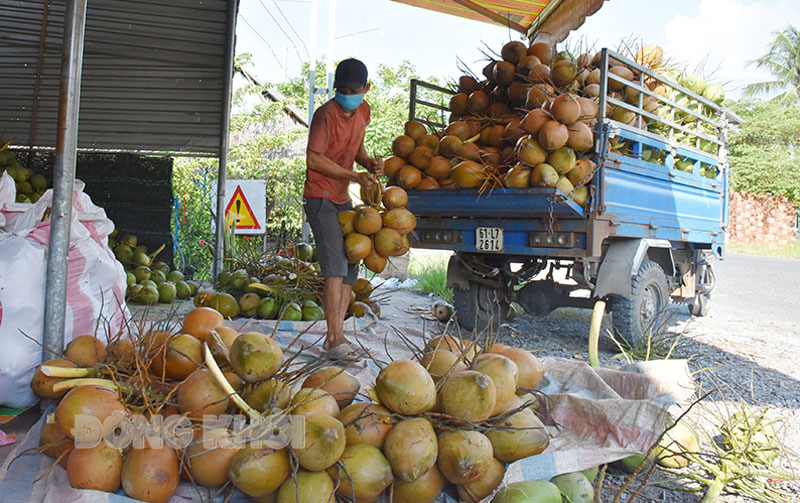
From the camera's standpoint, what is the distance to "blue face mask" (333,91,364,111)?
3701mm

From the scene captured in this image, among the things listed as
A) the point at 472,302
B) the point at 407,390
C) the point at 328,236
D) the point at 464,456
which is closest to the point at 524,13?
the point at 472,302

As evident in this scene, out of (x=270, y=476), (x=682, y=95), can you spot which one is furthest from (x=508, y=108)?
(x=270, y=476)

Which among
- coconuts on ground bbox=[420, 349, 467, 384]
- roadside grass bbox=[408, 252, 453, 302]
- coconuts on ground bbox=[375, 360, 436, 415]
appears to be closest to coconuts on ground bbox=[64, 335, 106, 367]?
coconuts on ground bbox=[375, 360, 436, 415]

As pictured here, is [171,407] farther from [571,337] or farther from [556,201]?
[571,337]

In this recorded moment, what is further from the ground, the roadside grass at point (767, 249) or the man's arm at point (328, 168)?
the roadside grass at point (767, 249)

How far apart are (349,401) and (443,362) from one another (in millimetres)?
363

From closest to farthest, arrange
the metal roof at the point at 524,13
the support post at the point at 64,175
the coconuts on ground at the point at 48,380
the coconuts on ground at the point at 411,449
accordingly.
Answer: the coconuts on ground at the point at 411,449
the coconuts on ground at the point at 48,380
the support post at the point at 64,175
the metal roof at the point at 524,13

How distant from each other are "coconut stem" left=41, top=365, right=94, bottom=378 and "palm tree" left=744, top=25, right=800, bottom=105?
34985 millimetres

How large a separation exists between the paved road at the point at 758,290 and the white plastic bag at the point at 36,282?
742 cm

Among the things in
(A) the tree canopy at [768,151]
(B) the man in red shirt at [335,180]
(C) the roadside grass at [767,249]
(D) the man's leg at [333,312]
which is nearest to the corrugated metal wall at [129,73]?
(B) the man in red shirt at [335,180]

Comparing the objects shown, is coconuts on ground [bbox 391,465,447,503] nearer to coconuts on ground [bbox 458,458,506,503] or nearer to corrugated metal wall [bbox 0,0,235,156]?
coconuts on ground [bbox 458,458,506,503]

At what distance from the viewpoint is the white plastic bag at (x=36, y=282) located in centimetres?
258

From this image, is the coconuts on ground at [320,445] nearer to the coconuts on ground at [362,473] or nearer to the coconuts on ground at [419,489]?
the coconuts on ground at [362,473]

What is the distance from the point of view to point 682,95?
6141mm
